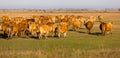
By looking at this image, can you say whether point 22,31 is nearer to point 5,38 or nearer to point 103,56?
point 5,38

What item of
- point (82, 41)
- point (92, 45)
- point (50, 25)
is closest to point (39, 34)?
point (50, 25)

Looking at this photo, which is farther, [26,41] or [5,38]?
[5,38]

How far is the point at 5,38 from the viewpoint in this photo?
81.9 feet

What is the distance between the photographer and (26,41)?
76.3 feet

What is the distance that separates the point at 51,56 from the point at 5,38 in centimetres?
1108

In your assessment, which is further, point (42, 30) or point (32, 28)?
point (32, 28)

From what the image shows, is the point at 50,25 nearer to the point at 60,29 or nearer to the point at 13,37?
the point at 60,29

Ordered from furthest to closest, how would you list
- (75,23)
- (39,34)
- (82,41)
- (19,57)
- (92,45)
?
(75,23)
(39,34)
(82,41)
(92,45)
(19,57)

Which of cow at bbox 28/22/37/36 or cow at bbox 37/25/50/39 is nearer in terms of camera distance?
cow at bbox 37/25/50/39

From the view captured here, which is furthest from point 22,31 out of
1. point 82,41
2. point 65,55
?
point 65,55

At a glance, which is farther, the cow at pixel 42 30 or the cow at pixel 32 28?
the cow at pixel 32 28

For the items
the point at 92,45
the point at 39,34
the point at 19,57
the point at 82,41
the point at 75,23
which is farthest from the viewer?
the point at 75,23

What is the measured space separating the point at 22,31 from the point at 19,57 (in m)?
12.1

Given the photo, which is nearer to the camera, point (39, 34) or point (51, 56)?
point (51, 56)
